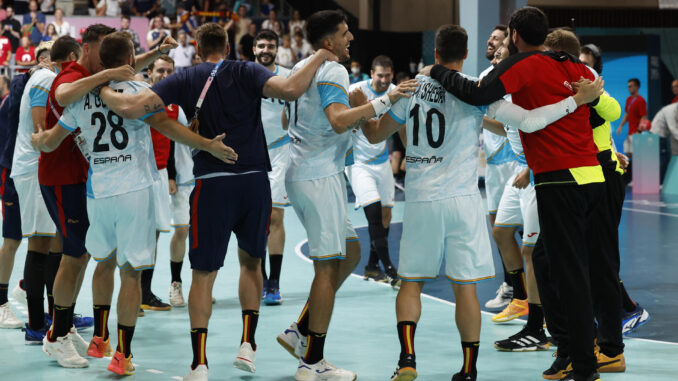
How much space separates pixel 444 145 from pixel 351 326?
2458 millimetres

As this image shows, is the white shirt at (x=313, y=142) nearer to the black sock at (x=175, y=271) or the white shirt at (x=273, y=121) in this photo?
the white shirt at (x=273, y=121)

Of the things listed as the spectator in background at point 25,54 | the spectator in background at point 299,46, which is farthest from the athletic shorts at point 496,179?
the spectator in background at point 299,46

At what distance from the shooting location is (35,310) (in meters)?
6.93

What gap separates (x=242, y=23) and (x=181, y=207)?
14.7 m

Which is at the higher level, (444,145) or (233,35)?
(233,35)

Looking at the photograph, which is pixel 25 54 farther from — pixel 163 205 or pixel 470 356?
pixel 470 356

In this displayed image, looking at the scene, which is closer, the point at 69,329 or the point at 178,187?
the point at 69,329

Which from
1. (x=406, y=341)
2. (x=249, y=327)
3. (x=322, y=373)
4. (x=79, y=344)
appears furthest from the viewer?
(x=79, y=344)

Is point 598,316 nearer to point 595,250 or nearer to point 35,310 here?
point 595,250

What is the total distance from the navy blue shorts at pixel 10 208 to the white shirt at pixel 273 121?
2435mm

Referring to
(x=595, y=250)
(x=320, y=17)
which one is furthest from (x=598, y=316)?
(x=320, y=17)

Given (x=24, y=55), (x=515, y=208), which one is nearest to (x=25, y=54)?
(x=24, y=55)

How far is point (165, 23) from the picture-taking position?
21.6m

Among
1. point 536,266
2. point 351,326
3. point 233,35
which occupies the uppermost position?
point 233,35
